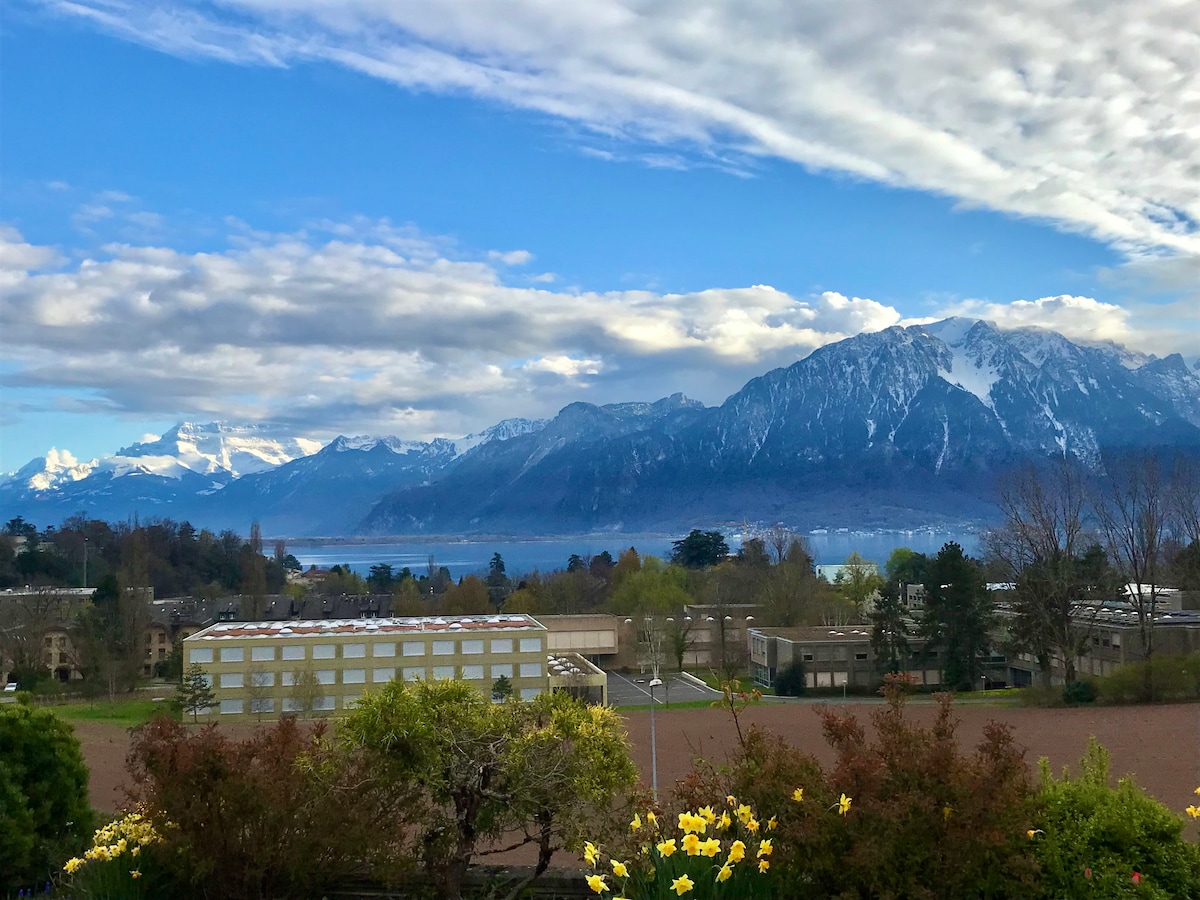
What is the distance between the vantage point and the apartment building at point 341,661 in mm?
34594

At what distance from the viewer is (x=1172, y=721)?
25.4m

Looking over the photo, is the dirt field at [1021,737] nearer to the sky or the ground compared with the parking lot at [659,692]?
nearer to the sky

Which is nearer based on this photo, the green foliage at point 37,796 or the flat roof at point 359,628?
the green foliage at point 37,796

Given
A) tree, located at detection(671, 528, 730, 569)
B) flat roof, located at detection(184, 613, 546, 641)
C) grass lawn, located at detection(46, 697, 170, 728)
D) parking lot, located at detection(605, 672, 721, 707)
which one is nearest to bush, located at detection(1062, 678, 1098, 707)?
parking lot, located at detection(605, 672, 721, 707)

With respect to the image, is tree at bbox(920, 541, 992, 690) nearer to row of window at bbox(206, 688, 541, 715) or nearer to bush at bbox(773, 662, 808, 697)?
bush at bbox(773, 662, 808, 697)

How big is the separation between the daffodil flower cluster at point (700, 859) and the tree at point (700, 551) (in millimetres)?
77695

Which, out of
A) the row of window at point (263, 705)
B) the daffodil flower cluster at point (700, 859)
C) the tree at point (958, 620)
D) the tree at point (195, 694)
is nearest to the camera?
the daffodil flower cluster at point (700, 859)

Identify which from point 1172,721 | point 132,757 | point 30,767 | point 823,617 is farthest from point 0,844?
point 823,617

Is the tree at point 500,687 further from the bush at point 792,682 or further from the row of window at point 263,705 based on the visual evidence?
the bush at point 792,682

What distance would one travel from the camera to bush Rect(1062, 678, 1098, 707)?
31.0 m

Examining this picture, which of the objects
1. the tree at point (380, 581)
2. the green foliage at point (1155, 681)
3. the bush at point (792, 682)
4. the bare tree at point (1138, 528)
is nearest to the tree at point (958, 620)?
the bush at point (792, 682)

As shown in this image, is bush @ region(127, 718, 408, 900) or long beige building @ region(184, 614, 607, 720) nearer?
bush @ region(127, 718, 408, 900)

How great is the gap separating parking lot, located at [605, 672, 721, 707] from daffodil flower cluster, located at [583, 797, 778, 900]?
30.9 meters

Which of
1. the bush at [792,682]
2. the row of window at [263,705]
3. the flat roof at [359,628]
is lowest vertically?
the bush at [792,682]
